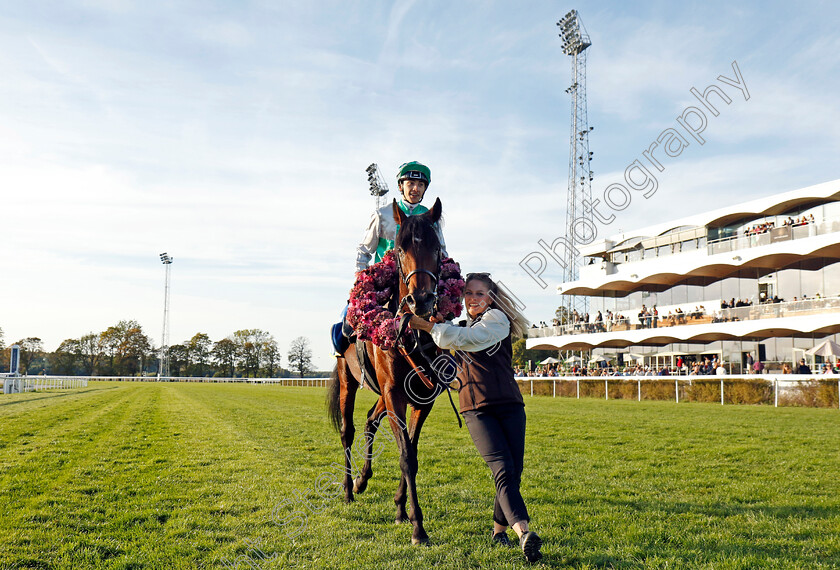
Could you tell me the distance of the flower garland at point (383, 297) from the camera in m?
4.09

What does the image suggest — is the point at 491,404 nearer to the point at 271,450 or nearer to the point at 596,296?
the point at 271,450

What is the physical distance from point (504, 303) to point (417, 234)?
73 cm

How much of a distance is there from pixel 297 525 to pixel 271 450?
3.78m

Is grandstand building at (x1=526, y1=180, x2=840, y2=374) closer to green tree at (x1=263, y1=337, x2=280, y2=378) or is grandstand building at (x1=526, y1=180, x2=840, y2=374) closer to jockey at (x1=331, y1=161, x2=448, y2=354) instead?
jockey at (x1=331, y1=161, x2=448, y2=354)

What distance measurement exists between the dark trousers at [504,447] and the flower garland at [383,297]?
2.54 feet

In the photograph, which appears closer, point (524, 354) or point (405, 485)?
point (405, 485)

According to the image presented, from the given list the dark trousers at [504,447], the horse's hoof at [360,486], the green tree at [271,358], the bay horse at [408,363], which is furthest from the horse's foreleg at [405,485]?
the green tree at [271,358]

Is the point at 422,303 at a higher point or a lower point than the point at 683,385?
higher

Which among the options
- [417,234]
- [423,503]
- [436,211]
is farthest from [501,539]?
[436,211]

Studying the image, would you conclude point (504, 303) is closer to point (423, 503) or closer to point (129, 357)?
point (423, 503)

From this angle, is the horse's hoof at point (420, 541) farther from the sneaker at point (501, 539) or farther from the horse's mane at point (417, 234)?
the horse's mane at point (417, 234)

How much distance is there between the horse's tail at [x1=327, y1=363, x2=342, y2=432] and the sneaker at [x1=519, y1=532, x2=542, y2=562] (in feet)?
10.8

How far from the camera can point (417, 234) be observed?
393 cm

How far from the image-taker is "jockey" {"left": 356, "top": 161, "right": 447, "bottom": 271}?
459 cm
